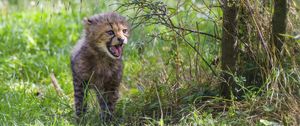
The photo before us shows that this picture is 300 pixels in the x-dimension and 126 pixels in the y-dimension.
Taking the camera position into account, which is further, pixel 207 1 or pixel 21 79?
pixel 21 79

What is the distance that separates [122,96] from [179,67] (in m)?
0.92

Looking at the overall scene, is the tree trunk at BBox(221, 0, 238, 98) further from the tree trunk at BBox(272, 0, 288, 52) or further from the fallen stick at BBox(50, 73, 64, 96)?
the fallen stick at BBox(50, 73, 64, 96)

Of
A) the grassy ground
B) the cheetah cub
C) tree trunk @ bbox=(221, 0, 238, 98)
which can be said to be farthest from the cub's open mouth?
tree trunk @ bbox=(221, 0, 238, 98)

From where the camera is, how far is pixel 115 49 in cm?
618

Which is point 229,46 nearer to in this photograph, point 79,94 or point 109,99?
point 109,99

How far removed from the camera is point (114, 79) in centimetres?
642

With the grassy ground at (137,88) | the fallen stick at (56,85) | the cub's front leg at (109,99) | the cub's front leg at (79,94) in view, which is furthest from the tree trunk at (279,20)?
the fallen stick at (56,85)

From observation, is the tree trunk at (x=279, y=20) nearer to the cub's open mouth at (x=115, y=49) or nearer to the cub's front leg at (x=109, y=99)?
the cub's open mouth at (x=115, y=49)

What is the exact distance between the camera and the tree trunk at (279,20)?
5688 mm

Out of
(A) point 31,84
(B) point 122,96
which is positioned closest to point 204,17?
(B) point 122,96

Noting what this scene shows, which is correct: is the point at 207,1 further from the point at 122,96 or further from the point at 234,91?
the point at 122,96

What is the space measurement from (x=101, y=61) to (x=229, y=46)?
4.11 ft

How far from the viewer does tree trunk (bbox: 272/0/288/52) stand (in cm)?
569

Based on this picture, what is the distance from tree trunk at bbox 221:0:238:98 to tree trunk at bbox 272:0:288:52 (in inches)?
13.1
